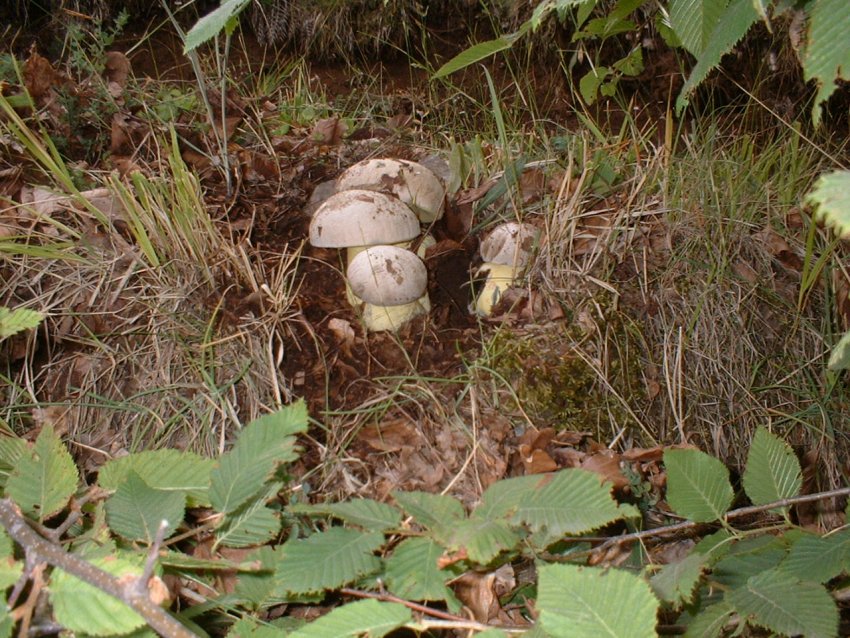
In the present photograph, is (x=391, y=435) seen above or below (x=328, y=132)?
below

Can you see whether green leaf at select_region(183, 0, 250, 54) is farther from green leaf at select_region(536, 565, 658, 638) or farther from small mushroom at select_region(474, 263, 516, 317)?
small mushroom at select_region(474, 263, 516, 317)

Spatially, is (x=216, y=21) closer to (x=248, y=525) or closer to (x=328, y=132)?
(x=248, y=525)

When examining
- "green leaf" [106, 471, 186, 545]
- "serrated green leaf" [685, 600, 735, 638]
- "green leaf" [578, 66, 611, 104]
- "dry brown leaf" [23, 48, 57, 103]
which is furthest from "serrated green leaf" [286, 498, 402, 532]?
"green leaf" [578, 66, 611, 104]

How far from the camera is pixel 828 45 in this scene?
65cm

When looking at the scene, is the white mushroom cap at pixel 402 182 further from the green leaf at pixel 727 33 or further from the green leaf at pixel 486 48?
the green leaf at pixel 727 33

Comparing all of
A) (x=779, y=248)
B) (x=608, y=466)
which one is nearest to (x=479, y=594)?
(x=608, y=466)

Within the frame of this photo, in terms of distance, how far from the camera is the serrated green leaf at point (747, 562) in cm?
119

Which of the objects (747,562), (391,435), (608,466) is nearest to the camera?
(747,562)

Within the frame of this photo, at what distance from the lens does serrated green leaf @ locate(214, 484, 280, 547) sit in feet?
3.56

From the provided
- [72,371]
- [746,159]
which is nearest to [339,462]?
[72,371]

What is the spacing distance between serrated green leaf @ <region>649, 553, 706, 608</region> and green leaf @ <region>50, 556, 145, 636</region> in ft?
2.53

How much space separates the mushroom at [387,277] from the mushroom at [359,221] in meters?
0.04

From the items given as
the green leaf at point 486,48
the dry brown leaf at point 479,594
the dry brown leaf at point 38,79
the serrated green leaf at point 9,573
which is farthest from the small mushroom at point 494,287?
the dry brown leaf at point 38,79

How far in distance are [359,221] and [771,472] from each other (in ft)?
3.92
